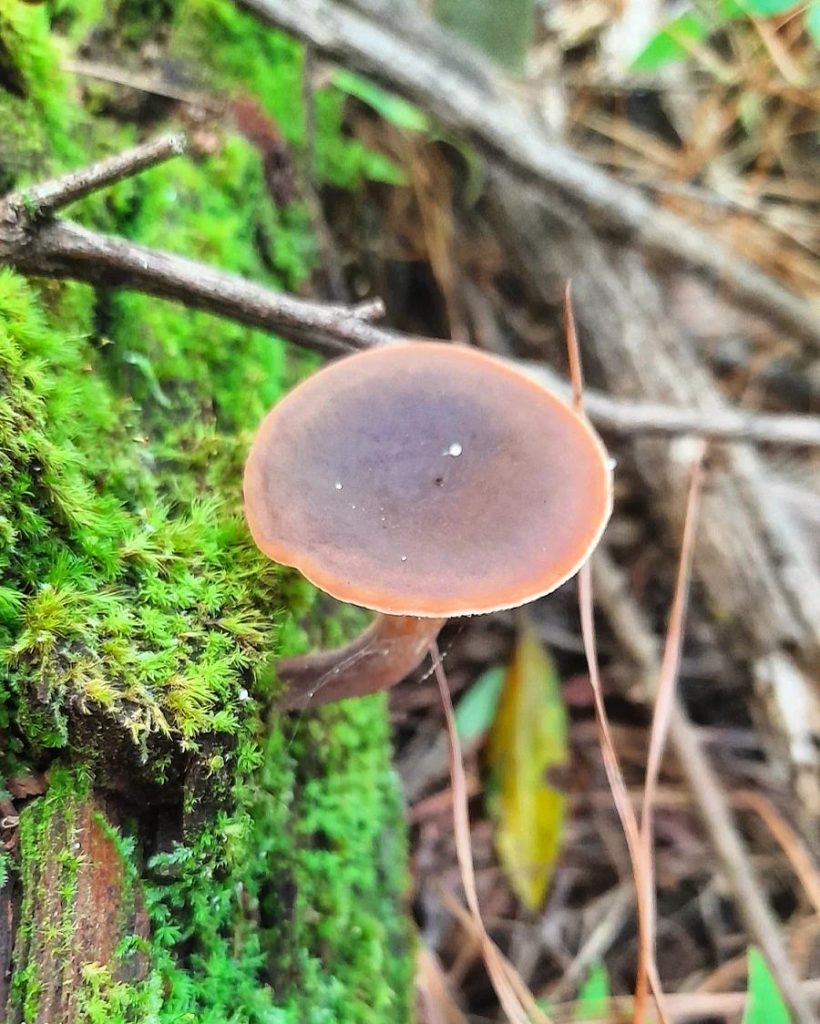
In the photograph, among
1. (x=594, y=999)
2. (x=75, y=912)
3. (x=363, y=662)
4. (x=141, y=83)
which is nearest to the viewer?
(x=75, y=912)

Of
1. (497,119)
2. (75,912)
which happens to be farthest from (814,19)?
(75,912)

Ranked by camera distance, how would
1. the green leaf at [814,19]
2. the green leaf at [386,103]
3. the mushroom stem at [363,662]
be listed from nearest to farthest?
the mushroom stem at [363,662] → the green leaf at [814,19] → the green leaf at [386,103]

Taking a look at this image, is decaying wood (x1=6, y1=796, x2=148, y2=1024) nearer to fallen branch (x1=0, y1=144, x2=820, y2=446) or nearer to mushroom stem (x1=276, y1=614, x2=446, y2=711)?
mushroom stem (x1=276, y1=614, x2=446, y2=711)

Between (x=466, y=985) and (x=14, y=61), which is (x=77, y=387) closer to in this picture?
(x=14, y=61)

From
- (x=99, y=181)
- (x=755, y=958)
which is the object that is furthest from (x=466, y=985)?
(x=99, y=181)

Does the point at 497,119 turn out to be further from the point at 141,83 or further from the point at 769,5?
the point at 141,83

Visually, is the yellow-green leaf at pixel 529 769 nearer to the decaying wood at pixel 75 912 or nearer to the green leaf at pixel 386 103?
the decaying wood at pixel 75 912

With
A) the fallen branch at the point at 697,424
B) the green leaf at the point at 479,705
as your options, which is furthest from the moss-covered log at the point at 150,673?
the fallen branch at the point at 697,424
